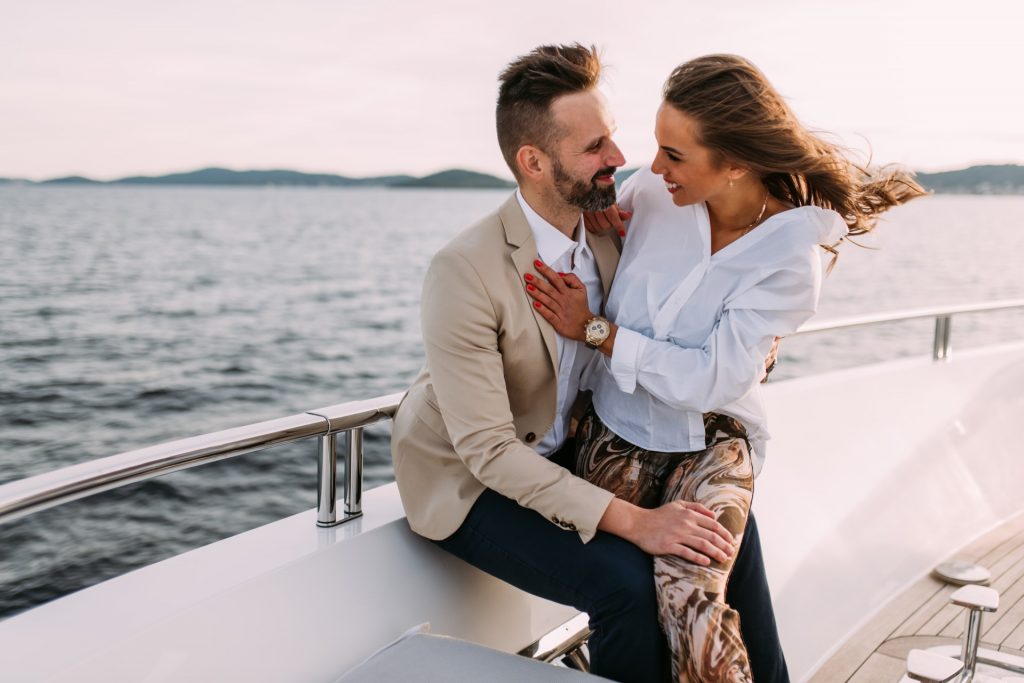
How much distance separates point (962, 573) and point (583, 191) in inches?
79.5

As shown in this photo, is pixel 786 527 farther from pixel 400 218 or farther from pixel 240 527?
pixel 400 218

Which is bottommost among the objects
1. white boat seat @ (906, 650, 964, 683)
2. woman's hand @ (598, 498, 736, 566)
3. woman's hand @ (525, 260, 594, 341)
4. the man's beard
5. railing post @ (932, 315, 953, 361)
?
white boat seat @ (906, 650, 964, 683)

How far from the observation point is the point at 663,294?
179 centimetres

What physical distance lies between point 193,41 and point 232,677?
124 ft

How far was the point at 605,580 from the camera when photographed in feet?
5.19

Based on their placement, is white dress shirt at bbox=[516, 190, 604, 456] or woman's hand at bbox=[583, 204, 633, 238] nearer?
white dress shirt at bbox=[516, 190, 604, 456]

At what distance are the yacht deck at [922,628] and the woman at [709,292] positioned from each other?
0.97 m

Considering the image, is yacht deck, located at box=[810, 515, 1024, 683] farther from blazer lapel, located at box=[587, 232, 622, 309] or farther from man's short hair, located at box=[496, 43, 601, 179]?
man's short hair, located at box=[496, 43, 601, 179]

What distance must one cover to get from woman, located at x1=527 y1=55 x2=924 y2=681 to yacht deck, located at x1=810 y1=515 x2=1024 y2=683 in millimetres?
966

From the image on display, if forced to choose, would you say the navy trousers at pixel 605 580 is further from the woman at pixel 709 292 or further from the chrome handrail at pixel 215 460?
the chrome handrail at pixel 215 460

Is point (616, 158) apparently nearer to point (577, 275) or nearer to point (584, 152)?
point (584, 152)

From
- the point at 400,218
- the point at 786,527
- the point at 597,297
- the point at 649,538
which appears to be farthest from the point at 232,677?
the point at 400,218

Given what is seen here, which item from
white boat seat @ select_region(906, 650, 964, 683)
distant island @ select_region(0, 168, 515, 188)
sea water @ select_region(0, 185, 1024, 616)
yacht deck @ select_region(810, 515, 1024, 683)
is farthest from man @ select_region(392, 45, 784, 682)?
distant island @ select_region(0, 168, 515, 188)

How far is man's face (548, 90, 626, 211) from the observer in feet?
5.86
